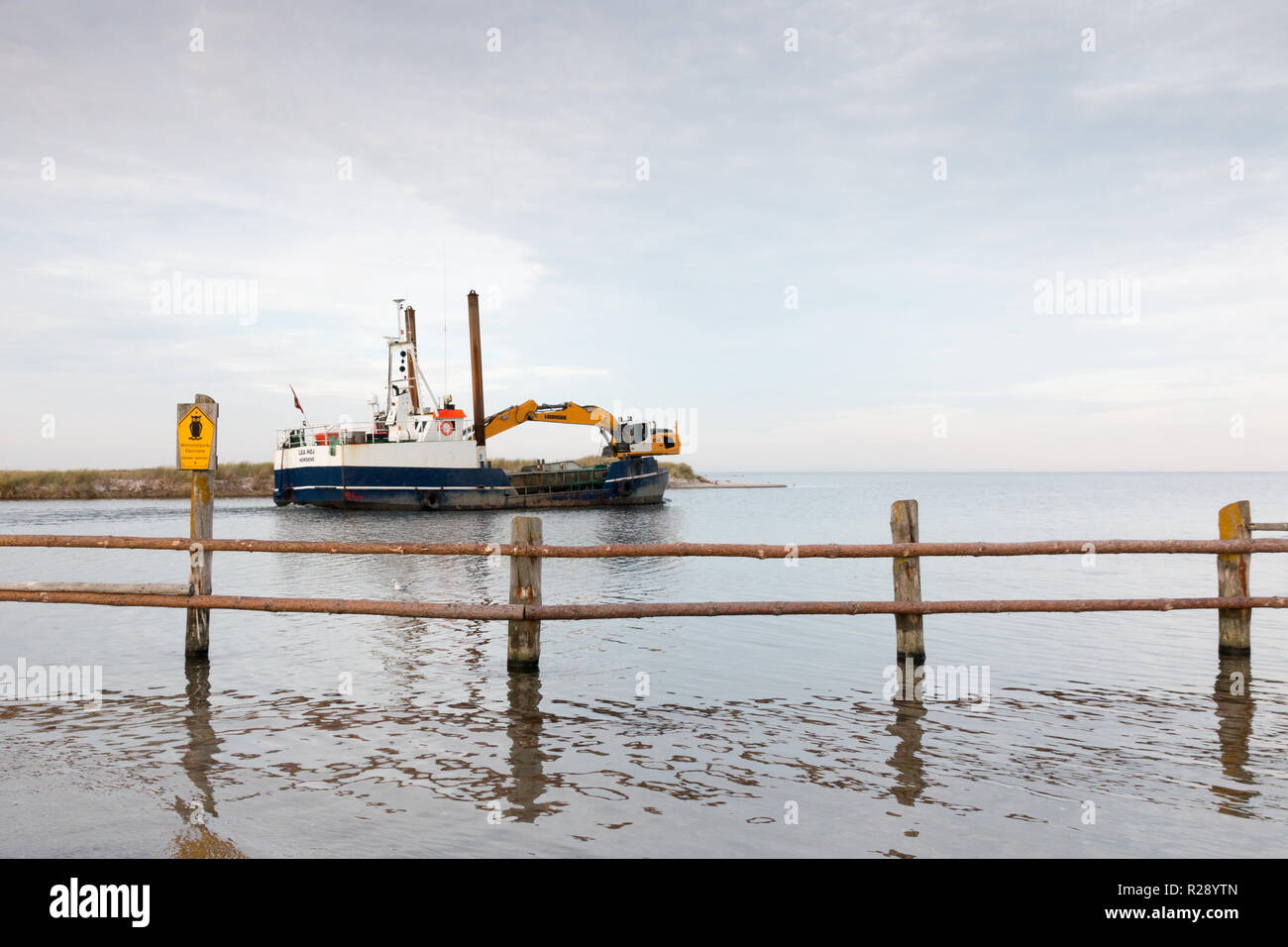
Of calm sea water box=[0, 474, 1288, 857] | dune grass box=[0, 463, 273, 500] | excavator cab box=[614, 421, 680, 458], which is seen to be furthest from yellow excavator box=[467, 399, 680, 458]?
calm sea water box=[0, 474, 1288, 857]

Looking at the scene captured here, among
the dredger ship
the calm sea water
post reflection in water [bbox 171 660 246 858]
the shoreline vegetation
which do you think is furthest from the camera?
the shoreline vegetation

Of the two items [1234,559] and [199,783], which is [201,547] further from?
[1234,559]

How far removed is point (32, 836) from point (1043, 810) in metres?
5.49

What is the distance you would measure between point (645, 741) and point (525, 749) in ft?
2.99

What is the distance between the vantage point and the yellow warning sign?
8352 mm

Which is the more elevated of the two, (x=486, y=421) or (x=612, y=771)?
(x=486, y=421)

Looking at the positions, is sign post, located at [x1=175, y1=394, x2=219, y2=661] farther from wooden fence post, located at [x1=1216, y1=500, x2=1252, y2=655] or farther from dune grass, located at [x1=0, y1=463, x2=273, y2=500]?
dune grass, located at [x1=0, y1=463, x2=273, y2=500]

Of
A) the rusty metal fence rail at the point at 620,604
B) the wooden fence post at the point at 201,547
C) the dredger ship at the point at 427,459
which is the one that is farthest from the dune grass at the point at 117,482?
the rusty metal fence rail at the point at 620,604

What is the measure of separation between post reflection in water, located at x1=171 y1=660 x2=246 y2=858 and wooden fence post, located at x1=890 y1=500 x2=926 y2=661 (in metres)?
5.62

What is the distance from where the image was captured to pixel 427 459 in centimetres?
4444

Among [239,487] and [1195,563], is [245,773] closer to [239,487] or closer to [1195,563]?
Answer: [1195,563]

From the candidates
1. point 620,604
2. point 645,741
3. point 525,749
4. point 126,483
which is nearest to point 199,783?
point 525,749
